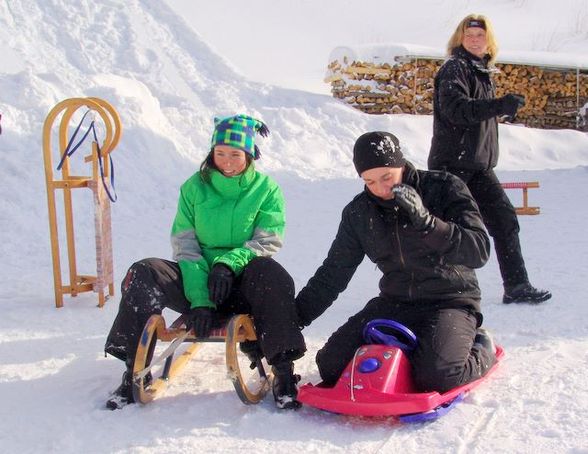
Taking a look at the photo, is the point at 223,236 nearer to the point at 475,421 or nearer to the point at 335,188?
the point at 475,421

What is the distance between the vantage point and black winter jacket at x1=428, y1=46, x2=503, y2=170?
4012mm

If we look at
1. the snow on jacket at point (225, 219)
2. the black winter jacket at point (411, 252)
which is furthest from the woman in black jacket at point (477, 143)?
the snow on jacket at point (225, 219)

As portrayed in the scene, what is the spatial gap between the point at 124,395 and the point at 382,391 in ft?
3.43

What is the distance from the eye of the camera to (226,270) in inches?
115

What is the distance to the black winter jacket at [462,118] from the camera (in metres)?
4.01

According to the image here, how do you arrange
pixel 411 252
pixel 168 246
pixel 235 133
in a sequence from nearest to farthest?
pixel 411 252 < pixel 235 133 < pixel 168 246

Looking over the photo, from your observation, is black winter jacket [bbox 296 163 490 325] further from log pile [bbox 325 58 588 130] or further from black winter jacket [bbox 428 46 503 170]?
log pile [bbox 325 58 588 130]

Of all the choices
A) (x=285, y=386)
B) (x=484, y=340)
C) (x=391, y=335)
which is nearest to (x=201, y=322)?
(x=285, y=386)

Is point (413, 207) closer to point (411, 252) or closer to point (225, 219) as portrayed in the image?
point (411, 252)

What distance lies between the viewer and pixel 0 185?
22.2ft

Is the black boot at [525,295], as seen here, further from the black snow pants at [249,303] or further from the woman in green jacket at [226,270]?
the black snow pants at [249,303]

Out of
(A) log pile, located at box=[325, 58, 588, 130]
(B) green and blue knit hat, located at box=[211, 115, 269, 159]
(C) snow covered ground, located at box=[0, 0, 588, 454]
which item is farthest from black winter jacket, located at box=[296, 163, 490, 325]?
(A) log pile, located at box=[325, 58, 588, 130]

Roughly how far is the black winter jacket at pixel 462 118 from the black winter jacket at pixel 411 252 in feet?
3.52

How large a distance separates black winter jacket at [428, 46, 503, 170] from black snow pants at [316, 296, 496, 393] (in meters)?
1.34
